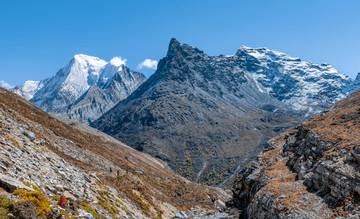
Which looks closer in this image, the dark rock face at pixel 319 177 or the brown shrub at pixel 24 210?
the brown shrub at pixel 24 210

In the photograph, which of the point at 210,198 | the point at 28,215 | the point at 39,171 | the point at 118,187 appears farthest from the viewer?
the point at 210,198

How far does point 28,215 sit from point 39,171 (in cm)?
950

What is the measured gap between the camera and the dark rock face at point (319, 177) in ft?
77.5

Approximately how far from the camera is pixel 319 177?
28.2 m

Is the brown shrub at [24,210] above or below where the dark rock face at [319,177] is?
below

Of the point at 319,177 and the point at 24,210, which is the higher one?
the point at 319,177

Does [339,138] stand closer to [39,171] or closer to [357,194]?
[357,194]

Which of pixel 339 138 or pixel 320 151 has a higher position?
pixel 339 138

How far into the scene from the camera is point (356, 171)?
2372 cm

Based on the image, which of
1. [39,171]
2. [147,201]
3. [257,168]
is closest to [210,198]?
[257,168]

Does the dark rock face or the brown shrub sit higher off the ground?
the dark rock face

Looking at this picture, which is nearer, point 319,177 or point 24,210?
point 24,210

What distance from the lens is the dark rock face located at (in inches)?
930

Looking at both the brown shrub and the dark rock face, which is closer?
the brown shrub
